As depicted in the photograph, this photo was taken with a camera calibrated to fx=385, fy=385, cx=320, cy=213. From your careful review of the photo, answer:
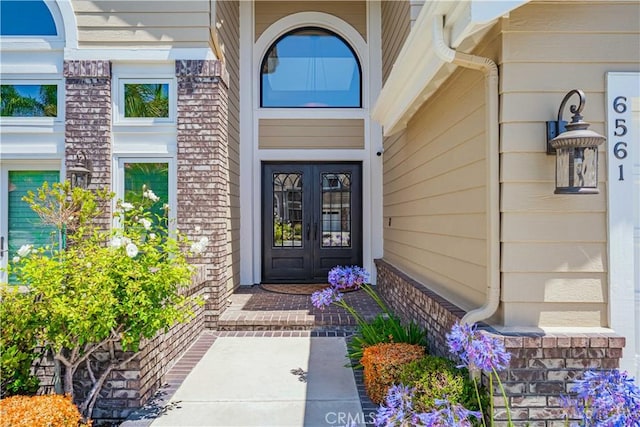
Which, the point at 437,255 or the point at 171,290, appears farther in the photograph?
the point at 437,255

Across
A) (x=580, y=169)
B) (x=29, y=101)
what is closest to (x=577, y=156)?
(x=580, y=169)

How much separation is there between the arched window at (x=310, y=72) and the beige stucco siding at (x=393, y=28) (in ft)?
2.19

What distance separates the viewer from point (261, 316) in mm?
4695

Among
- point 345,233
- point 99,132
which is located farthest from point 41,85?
point 345,233

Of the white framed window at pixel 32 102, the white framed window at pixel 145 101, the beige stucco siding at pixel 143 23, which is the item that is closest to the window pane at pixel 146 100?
the white framed window at pixel 145 101

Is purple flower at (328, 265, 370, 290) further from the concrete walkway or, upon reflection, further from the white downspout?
the white downspout

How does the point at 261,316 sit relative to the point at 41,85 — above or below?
below

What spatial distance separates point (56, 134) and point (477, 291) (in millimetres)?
5208

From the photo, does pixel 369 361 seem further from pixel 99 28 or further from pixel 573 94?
pixel 99 28

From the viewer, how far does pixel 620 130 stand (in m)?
2.25

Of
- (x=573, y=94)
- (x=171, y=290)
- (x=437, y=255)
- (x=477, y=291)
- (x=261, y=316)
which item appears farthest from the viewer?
(x=261, y=316)

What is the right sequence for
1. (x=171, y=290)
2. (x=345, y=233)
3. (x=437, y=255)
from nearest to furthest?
(x=171, y=290), (x=437, y=255), (x=345, y=233)

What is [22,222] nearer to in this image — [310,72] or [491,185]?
[310,72]

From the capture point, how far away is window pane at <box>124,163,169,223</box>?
190 inches
